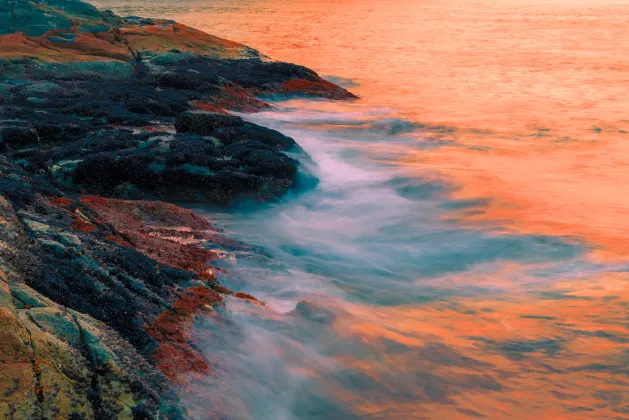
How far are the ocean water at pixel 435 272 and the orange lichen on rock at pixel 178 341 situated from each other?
0.12m

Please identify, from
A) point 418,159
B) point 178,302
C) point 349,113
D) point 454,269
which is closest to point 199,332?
point 178,302

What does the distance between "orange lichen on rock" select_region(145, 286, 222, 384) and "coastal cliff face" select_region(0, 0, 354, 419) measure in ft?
0.04

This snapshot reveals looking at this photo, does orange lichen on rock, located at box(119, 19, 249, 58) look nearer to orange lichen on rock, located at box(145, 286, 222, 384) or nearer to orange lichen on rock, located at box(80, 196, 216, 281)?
orange lichen on rock, located at box(80, 196, 216, 281)

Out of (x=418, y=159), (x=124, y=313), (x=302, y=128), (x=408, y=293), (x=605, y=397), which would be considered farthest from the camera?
(x=302, y=128)

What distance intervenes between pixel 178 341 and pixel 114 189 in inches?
185

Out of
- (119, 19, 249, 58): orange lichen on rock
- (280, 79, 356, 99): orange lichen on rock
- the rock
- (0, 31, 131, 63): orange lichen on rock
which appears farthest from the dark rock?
(280, 79, 356, 99): orange lichen on rock

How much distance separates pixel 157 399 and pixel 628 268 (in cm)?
596


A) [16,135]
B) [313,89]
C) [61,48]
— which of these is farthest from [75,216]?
[313,89]

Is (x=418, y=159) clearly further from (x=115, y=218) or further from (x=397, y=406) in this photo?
(x=397, y=406)

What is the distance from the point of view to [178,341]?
4082mm

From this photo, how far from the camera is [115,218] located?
22.2ft

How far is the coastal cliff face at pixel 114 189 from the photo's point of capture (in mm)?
3086

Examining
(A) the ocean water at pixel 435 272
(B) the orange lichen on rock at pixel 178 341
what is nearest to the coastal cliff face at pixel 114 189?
(B) the orange lichen on rock at pixel 178 341

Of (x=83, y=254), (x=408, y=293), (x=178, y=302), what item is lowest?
(x=408, y=293)
